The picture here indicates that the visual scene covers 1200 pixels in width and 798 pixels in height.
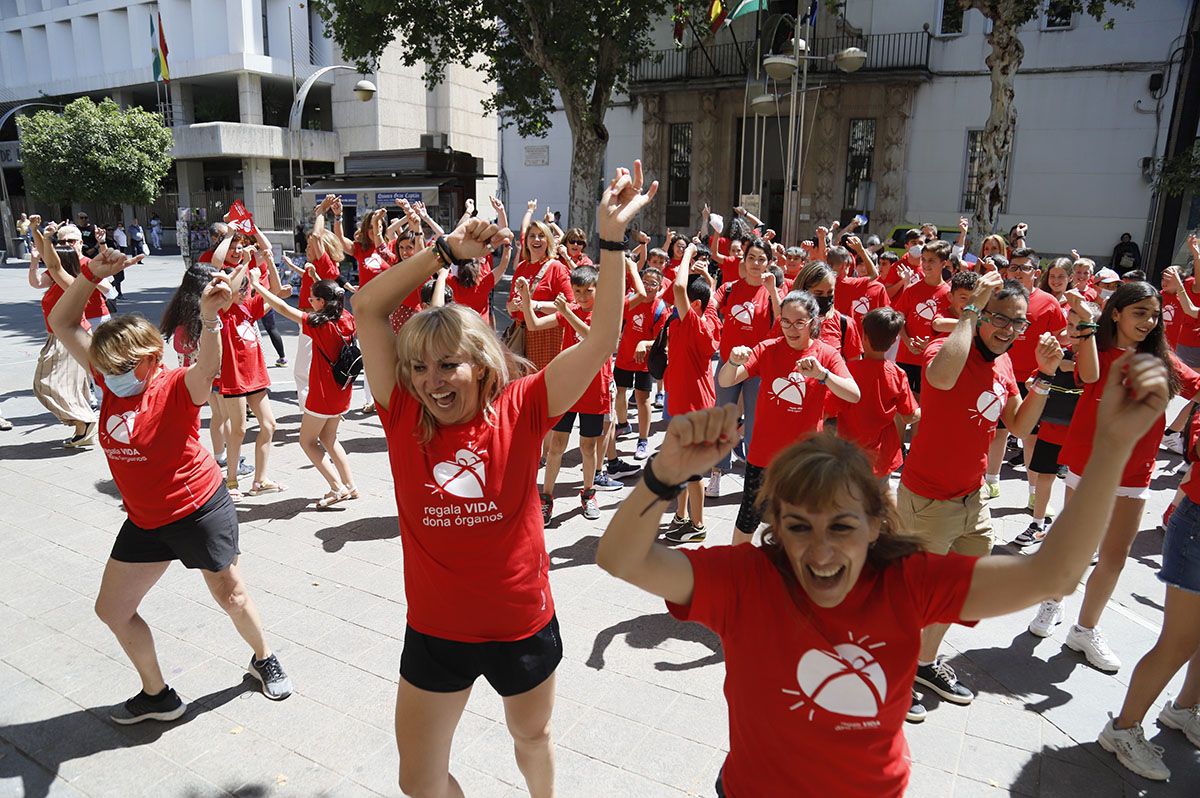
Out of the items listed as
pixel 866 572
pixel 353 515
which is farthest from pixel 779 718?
pixel 353 515

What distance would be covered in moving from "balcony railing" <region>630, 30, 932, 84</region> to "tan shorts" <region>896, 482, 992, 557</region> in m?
19.2

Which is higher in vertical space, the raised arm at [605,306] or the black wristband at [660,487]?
the raised arm at [605,306]

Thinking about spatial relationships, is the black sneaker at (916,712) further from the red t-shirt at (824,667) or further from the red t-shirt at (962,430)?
the red t-shirt at (824,667)

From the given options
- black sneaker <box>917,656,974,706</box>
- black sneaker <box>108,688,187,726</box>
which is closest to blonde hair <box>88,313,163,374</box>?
black sneaker <box>108,688,187,726</box>

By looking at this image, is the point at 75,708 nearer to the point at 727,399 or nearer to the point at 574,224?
the point at 727,399

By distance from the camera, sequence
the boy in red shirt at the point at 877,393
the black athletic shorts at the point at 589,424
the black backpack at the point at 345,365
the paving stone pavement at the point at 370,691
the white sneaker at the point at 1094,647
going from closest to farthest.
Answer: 1. the paving stone pavement at the point at 370,691
2. the white sneaker at the point at 1094,647
3. the boy in red shirt at the point at 877,393
4. the black backpack at the point at 345,365
5. the black athletic shorts at the point at 589,424

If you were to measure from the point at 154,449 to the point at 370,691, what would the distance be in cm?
150

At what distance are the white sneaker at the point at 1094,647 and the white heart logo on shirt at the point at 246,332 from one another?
246 inches

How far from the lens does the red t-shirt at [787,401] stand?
4.43 m

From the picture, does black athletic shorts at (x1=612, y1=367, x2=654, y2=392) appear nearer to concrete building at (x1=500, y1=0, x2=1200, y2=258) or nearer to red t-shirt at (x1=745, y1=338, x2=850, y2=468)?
red t-shirt at (x1=745, y1=338, x2=850, y2=468)

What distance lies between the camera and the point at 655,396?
1014 centimetres

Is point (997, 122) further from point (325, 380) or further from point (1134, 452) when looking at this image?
point (325, 380)

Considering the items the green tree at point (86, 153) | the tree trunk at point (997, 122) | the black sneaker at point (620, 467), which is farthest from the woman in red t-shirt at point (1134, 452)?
the green tree at point (86, 153)

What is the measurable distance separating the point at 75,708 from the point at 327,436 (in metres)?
2.79
